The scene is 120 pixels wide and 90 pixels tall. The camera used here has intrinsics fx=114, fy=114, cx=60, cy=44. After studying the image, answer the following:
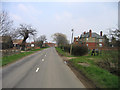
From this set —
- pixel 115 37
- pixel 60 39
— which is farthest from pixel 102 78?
pixel 60 39

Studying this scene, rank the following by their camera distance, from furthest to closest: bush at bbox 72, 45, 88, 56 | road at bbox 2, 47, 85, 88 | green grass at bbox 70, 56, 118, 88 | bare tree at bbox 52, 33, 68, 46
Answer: bare tree at bbox 52, 33, 68, 46 → bush at bbox 72, 45, 88, 56 → road at bbox 2, 47, 85, 88 → green grass at bbox 70, 56, 118, 88

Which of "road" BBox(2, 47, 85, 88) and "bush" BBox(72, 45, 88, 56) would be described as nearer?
"road" BBox(2, 47, 85, 88)

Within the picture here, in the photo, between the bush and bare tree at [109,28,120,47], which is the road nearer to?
bare tree at [109,28,120,47]

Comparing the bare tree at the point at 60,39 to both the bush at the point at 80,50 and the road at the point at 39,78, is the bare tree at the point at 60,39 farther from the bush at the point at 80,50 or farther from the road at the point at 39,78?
the road at the point at 39,78

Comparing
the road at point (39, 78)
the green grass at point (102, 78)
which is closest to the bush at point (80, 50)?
the road at point (39, 78)

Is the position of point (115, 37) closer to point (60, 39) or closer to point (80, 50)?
point (80, 50)

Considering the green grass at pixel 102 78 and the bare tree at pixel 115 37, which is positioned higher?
the bare tree at pixel 115 37

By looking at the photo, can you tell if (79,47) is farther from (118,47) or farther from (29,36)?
(29,36)

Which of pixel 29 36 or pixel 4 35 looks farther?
pixel 29 36

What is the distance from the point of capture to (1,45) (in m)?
19.1

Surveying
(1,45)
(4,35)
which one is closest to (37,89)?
(4,35)

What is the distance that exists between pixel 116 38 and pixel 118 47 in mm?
977

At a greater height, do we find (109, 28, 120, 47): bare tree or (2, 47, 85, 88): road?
(109, 28, 120, 47): bare tree

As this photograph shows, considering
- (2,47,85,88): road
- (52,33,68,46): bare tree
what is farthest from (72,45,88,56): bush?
(52,33,68,46): bare tree
